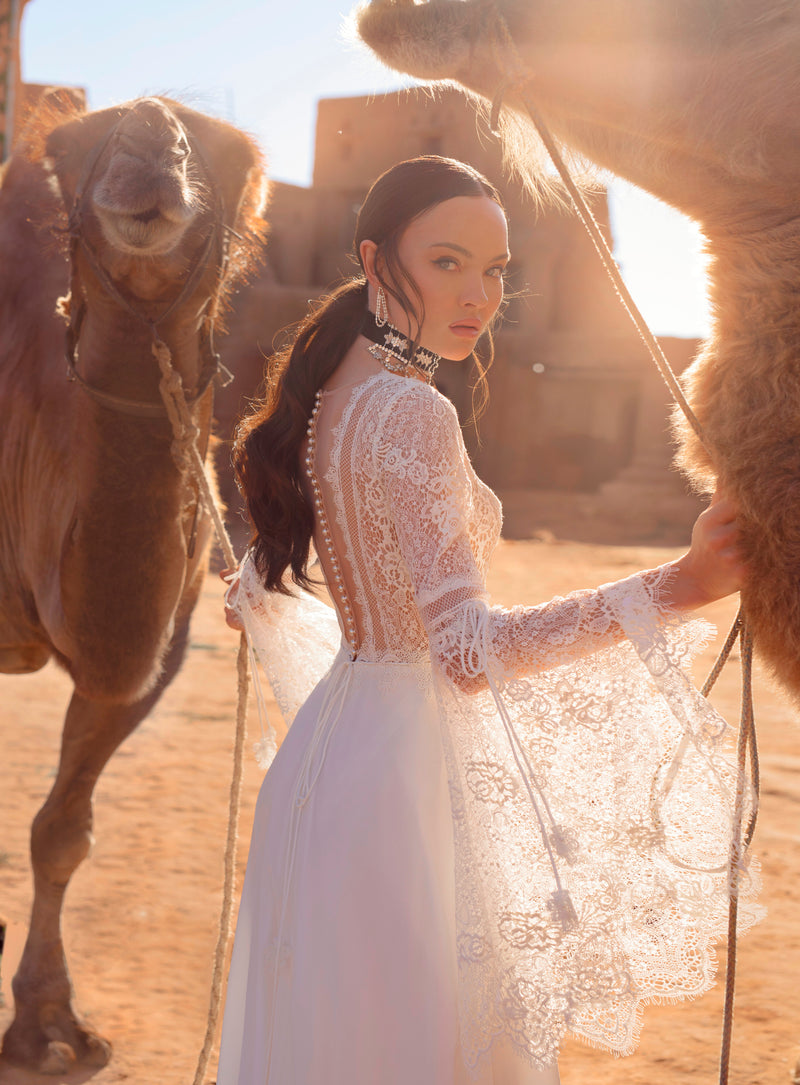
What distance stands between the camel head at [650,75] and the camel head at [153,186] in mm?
1061

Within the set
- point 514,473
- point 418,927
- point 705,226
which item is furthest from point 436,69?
point 514,473

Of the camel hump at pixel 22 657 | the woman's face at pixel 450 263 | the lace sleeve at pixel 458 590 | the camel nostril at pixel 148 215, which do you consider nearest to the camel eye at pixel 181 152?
the camel nostril at pixel 148 215

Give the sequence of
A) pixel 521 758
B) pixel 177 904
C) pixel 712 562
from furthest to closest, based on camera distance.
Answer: pixel 177 904 < pixel 521 758 < pixel 712 562

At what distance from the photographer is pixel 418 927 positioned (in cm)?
149

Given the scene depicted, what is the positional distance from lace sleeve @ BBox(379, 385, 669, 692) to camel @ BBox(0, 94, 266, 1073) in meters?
1.08

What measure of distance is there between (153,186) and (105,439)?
2.03 feet

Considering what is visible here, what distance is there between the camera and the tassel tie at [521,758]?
1.36 metres

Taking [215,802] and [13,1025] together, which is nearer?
[13,1025]

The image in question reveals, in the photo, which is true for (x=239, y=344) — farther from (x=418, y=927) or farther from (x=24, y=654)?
(x=418, y=927)

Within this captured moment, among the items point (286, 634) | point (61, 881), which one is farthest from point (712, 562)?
point (61, 881)

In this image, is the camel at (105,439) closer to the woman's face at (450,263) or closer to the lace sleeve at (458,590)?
the woman's face at (450,263)

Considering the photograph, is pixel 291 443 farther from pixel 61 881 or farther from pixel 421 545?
pixel 61 881

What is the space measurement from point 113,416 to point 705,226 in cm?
162

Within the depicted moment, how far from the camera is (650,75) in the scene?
1.25m
